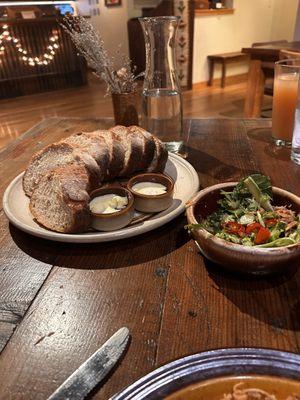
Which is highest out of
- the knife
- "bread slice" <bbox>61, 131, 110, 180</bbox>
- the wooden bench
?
"bread slice" <bbox>61, 131, 110, 180</bbox>

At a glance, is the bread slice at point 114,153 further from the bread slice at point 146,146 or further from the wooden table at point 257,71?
the wooden table at point 257,71

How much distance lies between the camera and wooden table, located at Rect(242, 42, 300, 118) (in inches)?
137

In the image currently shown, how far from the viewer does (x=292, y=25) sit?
273 inches

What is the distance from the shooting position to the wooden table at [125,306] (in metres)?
0.65

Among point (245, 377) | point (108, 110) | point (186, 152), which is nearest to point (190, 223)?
point (245, 377)

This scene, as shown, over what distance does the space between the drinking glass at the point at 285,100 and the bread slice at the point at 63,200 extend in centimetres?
93

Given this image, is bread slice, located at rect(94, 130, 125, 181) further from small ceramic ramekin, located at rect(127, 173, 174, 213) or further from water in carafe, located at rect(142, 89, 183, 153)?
water in carafe, located at rect(142, 89, 183, 153)

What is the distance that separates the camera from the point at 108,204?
39.6 inches

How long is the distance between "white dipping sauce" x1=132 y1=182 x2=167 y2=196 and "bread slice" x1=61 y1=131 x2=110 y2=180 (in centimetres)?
15

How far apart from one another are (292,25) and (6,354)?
7.91 metres

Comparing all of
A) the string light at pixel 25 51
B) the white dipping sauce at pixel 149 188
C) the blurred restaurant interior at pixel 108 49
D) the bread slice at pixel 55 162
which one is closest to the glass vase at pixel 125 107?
the bread slice at pixel 55 162

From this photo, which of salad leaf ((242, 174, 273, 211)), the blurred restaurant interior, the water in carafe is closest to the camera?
salad leaf ((242, 174, 273, 211))

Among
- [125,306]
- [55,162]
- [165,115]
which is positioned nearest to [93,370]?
[125,306]

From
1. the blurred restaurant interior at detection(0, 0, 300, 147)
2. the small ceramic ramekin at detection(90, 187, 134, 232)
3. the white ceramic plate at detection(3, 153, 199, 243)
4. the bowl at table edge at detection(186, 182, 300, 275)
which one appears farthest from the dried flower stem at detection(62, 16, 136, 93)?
the blurred restaurant interior at detection(0, 0, 300, 147)
